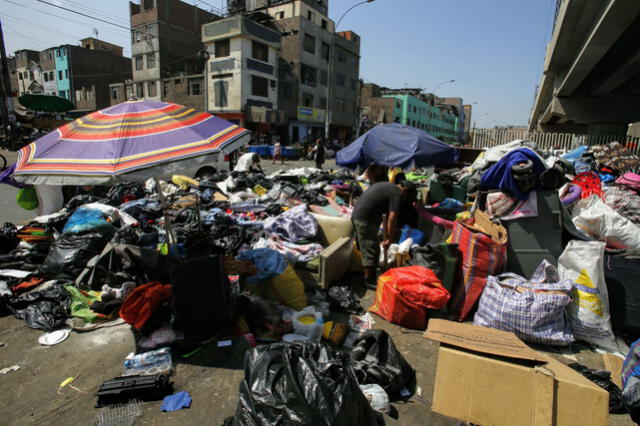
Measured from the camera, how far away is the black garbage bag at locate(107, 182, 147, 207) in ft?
25.5

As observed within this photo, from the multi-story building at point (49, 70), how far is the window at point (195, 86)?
2819 cm

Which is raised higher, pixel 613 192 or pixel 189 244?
pixel 613 192

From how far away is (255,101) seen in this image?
104 feet

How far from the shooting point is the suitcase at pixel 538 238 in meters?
3.95

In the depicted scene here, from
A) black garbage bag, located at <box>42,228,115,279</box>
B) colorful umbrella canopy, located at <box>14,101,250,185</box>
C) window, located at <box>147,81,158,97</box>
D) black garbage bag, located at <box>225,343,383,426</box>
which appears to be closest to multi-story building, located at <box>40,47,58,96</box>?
window, located at <box>147,81,158,97</box>

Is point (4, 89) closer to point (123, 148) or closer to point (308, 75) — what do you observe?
point (123, 148)

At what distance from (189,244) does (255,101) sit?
2987cm

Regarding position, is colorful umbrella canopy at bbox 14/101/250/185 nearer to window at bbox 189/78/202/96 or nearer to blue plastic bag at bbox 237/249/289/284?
blue plastic bag at bbox 237/249/289/284

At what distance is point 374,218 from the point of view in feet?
15.0

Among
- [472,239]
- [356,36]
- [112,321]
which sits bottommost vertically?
[112,321]

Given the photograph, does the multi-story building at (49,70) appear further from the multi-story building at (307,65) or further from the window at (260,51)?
the window at (260,51)

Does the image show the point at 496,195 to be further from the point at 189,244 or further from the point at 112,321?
the point at 112,321

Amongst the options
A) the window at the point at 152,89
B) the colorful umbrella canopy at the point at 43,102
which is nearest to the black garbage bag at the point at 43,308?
the colorful umbrella canopy at the point at 43,102

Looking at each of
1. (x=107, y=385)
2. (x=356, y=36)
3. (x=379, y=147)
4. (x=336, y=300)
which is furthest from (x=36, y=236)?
(x=356, y=36)
